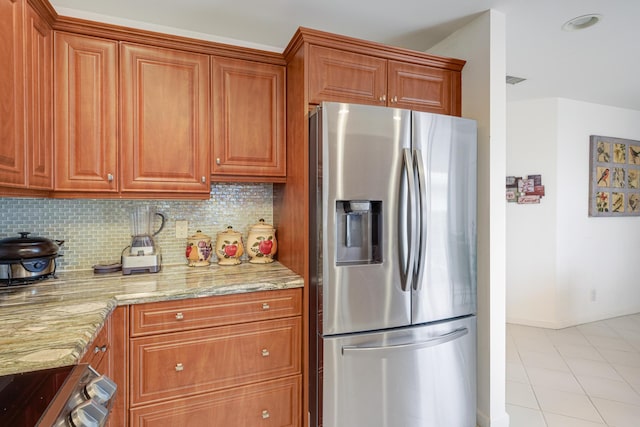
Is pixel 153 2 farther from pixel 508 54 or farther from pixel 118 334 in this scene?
pixel 508 54

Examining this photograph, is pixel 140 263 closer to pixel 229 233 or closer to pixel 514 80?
pixel 229 233

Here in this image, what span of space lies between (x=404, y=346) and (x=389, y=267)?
0.42 m

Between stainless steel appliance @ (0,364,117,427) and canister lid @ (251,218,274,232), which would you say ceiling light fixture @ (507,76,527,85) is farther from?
stainless steel appliance @ (0,364,117,427)

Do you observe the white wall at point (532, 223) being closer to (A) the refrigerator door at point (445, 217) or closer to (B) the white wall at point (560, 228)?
(B) the white wall at point (560, 228)

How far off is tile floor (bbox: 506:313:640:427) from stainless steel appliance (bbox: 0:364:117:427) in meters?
2.32

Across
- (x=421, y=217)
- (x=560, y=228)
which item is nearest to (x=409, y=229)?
(x=421, y=217)

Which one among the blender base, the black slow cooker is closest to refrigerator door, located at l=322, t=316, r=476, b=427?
the blender base

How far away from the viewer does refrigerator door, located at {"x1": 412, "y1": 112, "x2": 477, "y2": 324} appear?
5.94 ft

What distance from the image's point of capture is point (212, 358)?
1.68 metres

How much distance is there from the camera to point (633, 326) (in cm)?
378

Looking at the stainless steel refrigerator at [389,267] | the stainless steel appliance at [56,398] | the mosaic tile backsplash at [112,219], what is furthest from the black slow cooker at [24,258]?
the stainless steel refrigerator at [389,267]

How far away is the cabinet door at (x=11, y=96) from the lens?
1.28 m

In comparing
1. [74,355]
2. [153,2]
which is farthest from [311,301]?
[153,2]

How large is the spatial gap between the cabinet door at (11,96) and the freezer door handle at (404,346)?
162cm
